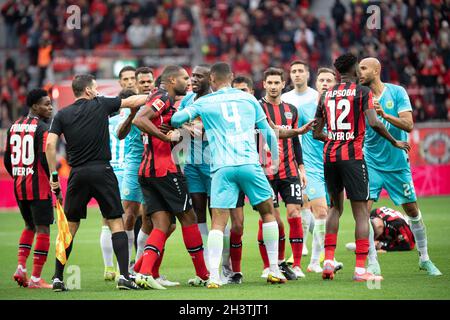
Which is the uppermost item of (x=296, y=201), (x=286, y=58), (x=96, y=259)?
(x=286, y=58)

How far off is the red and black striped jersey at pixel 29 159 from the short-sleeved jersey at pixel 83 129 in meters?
1.04

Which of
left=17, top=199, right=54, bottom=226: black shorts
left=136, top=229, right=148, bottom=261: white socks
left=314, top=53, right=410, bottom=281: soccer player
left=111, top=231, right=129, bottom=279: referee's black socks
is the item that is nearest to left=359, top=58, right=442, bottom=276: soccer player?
left=314, top=53, right=410, bottom=281: soccer player

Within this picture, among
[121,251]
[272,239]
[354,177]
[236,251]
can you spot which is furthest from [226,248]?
[354,177]

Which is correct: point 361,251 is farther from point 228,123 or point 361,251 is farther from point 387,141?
Result: point 228,123

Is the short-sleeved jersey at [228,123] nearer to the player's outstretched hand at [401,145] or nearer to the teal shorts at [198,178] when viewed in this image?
the teal shorts at [198,178]

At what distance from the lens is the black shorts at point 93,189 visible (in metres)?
10.5

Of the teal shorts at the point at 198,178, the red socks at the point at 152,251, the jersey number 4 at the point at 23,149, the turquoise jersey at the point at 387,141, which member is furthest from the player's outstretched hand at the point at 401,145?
the jersey number 4 at the point at 23,149

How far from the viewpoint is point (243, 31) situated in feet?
100

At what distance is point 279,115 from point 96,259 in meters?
4.15

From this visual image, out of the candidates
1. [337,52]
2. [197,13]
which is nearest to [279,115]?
[337,52]

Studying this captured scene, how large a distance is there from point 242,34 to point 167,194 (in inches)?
→ 798

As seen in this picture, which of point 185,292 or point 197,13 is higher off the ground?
point 197,13
